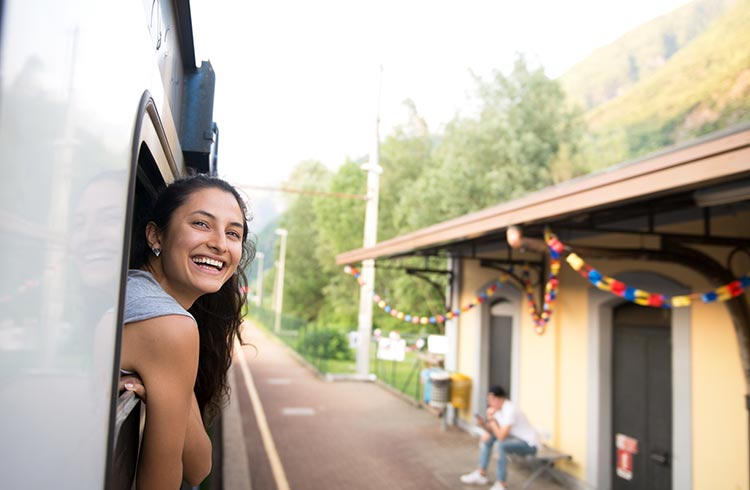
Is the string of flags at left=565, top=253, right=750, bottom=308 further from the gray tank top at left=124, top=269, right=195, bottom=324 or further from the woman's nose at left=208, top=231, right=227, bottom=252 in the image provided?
the gray tank top at left=124, top=269, right=195, bottom=324

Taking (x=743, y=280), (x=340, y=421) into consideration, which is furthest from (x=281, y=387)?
(x=743, y=280)

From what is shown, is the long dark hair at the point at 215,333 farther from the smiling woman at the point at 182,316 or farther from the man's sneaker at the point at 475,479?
the man's sneaker at the point at 475,479

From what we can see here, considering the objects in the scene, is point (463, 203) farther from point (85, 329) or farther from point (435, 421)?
point (85, 329)

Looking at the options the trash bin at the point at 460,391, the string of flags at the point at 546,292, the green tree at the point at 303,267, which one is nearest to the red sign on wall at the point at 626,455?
the string of flags at the point at 546,292

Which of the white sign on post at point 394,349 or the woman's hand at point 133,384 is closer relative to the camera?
the woman's hand at point 133,384

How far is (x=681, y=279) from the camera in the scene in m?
5.59

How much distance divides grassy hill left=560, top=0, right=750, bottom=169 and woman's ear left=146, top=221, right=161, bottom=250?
27.3 m

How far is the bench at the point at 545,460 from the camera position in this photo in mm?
7000

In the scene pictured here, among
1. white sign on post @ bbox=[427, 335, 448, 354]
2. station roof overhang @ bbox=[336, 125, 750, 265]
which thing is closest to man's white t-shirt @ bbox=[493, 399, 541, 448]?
station roof overhang @ bbox=[336, 125, 750, 265]

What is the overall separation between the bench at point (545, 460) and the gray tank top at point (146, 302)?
6.60m

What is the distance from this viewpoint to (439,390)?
9867 millimetres

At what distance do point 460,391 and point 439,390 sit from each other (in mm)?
374

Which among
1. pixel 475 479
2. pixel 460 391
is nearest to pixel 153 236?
pixel 475 479

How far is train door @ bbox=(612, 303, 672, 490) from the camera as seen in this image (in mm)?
5955
